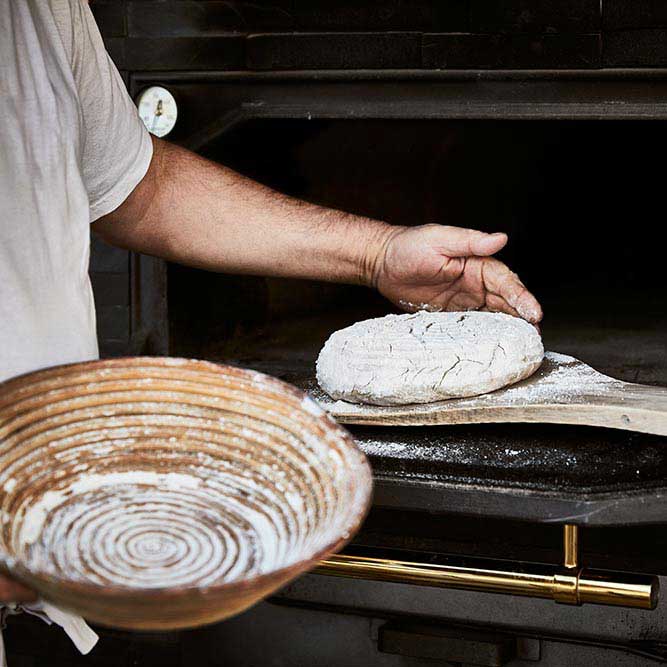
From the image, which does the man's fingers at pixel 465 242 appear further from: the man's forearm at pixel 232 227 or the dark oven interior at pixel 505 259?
the dark oven interior at pixel 505 259

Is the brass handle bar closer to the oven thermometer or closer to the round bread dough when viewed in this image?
the round bread dough

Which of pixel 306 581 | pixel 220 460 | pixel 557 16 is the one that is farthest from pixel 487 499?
pixel 557 16

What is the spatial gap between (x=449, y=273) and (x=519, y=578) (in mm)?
471

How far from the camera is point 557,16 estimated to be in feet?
5.25

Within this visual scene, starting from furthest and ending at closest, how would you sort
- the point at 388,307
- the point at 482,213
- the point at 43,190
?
the point at 482,213 < the point at 388,307 < the point at 43,190

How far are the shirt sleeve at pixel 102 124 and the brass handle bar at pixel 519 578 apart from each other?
59 cm

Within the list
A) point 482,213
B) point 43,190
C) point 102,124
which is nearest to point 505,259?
point 482,213

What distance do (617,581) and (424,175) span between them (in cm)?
117

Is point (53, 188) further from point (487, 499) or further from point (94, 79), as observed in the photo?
point (487, 499)

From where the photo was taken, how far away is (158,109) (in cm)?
174

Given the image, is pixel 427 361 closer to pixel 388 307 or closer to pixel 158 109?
pixel 158 109

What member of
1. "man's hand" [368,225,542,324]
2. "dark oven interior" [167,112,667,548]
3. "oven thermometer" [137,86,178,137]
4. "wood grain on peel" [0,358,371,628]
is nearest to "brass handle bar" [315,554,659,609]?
"dark oven interior" [167,112,667,548]

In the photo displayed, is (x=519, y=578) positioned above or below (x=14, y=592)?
below

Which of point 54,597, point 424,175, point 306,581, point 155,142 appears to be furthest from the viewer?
point 424,175
